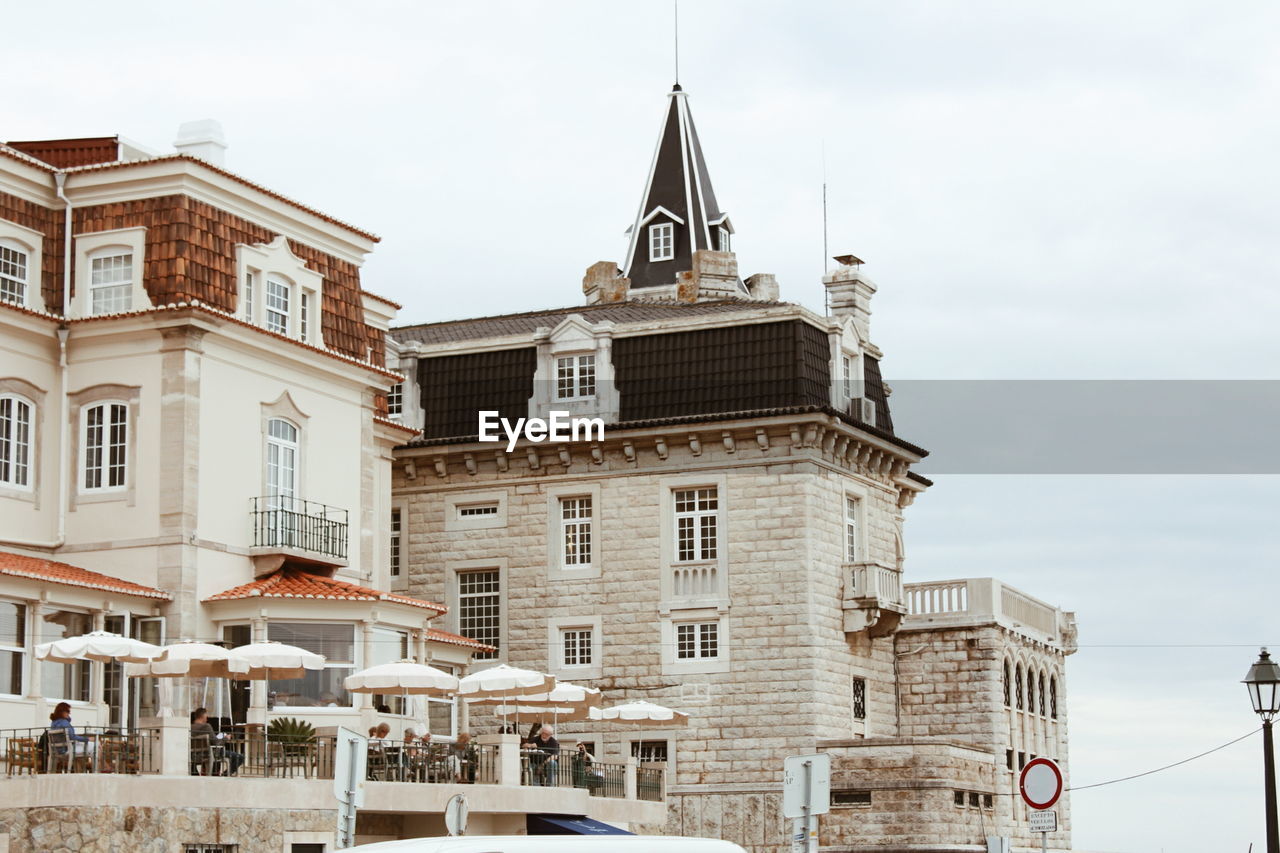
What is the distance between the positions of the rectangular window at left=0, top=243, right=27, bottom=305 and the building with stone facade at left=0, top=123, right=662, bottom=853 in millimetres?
36

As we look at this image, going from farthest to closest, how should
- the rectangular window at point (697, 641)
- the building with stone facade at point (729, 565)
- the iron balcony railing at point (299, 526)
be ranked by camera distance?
1. the rectangular window at point (697, 641)
2. the building with stone facade at point (729, 565)
3. the iron balcony railing at point (299, 526)

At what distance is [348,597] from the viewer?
36.0 metres

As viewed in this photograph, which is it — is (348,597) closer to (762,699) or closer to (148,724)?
(148,724)

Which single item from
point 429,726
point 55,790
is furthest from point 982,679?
point 55,790

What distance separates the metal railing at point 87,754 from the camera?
29.3 m

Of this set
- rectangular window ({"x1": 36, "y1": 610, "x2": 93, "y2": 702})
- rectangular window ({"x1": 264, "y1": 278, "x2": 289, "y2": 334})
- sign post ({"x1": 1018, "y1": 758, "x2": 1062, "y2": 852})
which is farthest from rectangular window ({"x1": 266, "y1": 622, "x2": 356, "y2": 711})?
sign post ({"x1": 1018, "y1": 758, "x2": 1062, "y2": 852})

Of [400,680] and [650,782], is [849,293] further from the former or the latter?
[400,680]

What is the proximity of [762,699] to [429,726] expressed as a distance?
7.73 m

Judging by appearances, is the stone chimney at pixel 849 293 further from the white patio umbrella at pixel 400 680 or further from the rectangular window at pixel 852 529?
the white patio umbrella at pixel 400 680

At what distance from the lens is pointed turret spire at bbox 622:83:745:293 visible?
62.8m

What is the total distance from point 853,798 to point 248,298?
55.0ft

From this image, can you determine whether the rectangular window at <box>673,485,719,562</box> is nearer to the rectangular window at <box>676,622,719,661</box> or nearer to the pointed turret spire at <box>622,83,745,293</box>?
the rectangular window at <box>676,622,719,661</box>

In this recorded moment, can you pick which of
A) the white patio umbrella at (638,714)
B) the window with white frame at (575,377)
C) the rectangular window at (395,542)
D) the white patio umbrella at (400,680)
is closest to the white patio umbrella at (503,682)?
the white patio umbrella at (400,680)

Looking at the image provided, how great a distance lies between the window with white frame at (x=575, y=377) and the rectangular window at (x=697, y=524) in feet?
11.5
